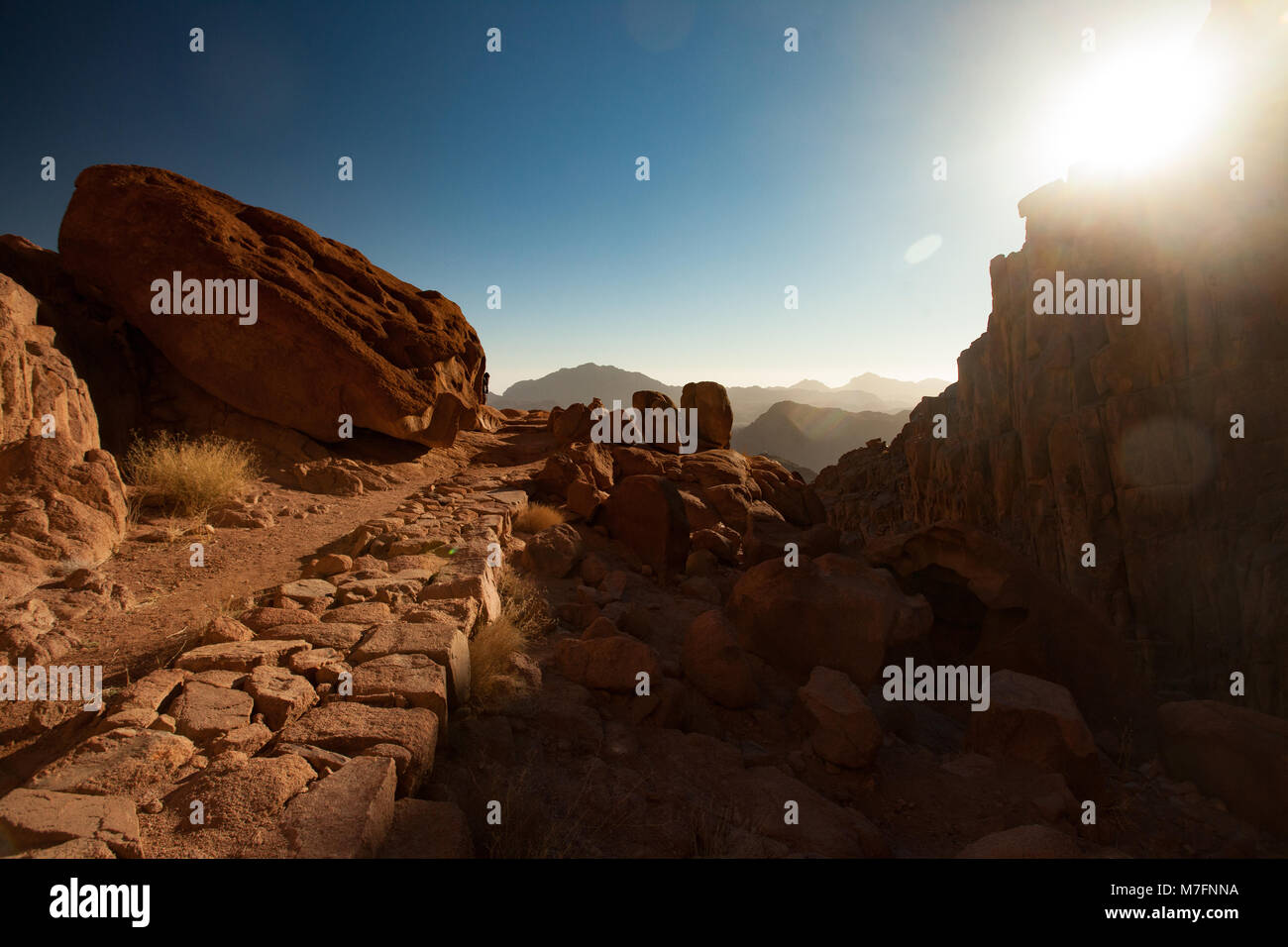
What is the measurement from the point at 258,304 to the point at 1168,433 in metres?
21.6

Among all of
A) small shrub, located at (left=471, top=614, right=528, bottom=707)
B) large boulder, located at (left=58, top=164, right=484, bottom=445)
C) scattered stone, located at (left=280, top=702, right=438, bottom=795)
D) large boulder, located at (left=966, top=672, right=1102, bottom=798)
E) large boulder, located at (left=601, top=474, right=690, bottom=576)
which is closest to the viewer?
scattered stone, located at (left=280, top=702, right=438, bottom=795)

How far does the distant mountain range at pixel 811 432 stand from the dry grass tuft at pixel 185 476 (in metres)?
89.9

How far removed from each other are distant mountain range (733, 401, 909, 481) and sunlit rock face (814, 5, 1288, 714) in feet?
237

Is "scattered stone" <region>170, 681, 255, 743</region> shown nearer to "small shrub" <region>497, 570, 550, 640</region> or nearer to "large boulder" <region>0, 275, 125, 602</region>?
"small shrub" <region>497, 570, 550, 640</region>

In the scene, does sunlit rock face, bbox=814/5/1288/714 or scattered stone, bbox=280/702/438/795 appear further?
sunlit rock face, bbox=814/5/1288/714

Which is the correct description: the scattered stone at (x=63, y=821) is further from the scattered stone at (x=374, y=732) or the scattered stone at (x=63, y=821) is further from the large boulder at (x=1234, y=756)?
the large boulder at (x=1234, y=756)

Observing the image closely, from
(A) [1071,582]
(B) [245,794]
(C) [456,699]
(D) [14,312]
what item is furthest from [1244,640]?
(D) [14,312]

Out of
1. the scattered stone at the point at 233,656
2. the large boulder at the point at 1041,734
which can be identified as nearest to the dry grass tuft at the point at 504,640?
the scattered stone at the point at 233,656

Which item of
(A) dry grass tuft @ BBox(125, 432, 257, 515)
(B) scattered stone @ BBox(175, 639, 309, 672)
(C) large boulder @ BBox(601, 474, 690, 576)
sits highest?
(A) dry grass tuft @ BBox(125, 432, 257, 515)

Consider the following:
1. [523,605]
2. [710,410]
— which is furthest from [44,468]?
[710,410]

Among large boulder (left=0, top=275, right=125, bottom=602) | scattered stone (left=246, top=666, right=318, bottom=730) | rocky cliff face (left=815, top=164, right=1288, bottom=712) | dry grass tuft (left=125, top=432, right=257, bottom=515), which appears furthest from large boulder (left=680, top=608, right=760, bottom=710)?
rocky cliff face (left=815, top=164, right=1288, bottom=712)

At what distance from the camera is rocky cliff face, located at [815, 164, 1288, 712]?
1420 cm

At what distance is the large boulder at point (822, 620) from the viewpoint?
4977 millimetres
